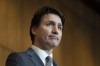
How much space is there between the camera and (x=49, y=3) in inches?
182

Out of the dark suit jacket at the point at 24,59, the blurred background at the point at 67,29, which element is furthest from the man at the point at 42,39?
the blurred background at the point at 67,29

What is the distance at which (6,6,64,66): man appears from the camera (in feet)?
5.65

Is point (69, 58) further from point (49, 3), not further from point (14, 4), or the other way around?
point (14, 4)

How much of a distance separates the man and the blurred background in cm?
168

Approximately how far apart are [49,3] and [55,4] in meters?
0.19

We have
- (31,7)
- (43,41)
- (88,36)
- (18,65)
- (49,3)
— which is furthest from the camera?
(88,36)

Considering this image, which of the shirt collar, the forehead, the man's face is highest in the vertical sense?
the forehead

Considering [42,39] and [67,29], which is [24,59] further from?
[67,29]

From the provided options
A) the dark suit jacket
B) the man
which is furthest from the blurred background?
the dark suit jacket

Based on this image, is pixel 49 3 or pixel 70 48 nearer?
pixel 49 3

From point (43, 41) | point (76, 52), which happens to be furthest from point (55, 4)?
point (43, 41)

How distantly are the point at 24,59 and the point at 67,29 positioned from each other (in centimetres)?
326

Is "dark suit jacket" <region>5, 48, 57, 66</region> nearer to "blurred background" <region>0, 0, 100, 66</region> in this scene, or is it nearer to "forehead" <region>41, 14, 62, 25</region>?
"forehead" <region>41, 14, 62, 25</region>

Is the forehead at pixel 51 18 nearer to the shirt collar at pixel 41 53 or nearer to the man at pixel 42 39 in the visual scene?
the man at pixel 42 39
